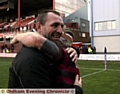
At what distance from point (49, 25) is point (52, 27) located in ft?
0.08

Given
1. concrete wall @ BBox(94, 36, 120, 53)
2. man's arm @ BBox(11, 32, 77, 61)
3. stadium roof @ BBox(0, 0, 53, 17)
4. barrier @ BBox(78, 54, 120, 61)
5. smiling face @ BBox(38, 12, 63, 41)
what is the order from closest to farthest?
man's arm @ BBox(11, 32, 77, 61)
smiling face @ BBox(38, 12, 63, 41)
barrier @ BBox(78, 54, 120, 61)
concrete wall @ BBox(94, 36, 120, 53)
stadium roof @ BBox(0, 0, 53, 17)

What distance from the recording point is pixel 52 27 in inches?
53.5

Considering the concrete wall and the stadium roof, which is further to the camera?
the stadium roof

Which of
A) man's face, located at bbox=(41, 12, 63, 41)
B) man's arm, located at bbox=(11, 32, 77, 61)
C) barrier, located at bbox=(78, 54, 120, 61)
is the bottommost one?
barrier, located at bbox=(78, 54, 120, 61)

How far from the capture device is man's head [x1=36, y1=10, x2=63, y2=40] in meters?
1.35

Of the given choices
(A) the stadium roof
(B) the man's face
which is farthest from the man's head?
(A) the stadium roof

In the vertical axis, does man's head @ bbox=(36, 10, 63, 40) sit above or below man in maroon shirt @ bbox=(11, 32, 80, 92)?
above

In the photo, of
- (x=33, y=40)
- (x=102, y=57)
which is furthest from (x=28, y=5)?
(x=33, y=40)

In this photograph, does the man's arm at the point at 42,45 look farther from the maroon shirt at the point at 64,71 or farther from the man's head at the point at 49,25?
the man's head at the point at 49,25

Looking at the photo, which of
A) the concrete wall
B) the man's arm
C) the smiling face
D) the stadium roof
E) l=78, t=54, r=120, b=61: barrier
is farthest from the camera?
the stadium roof

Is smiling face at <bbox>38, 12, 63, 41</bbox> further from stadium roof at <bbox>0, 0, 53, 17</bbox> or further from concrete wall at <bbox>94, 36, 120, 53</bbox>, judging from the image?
stadium roof at <bbox>0, 0, 53, 17</bbox>

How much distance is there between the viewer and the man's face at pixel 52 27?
1.35 meters

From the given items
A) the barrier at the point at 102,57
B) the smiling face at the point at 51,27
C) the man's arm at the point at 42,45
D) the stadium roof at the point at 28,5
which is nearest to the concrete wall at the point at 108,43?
the barrier at the point at 102,57

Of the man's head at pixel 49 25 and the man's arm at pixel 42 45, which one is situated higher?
the man's head at pixel 49 25
